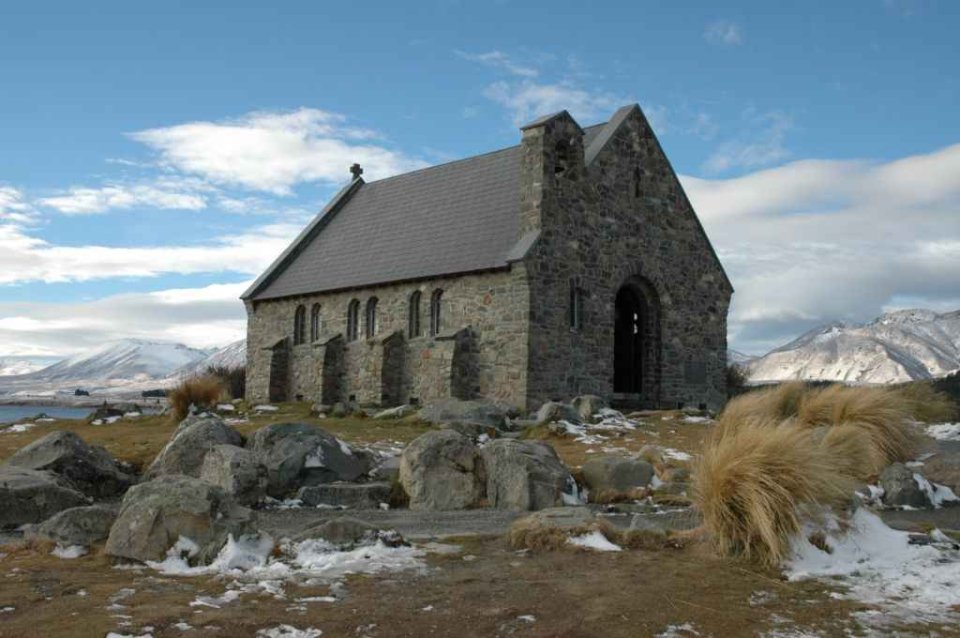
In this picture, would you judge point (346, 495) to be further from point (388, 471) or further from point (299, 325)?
point (299, 325)

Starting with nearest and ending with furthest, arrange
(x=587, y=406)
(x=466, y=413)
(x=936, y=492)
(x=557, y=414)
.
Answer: (x=936, y=492), (x=557, y=414), (x=466, y=413), (x=587, y=406)

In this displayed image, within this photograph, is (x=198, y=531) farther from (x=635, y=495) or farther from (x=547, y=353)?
(x=547, y=353)

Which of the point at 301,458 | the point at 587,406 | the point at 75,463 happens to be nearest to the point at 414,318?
the point at 587,406

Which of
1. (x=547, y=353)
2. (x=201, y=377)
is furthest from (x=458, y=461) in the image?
(x=201, y=377)

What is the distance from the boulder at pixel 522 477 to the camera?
13016 mm

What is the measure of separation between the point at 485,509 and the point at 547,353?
13.9m

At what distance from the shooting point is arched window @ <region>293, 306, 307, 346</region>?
Result: 3656cm

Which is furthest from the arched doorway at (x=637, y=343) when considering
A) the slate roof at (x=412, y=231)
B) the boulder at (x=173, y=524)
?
the boulder at (x=173, y=524)

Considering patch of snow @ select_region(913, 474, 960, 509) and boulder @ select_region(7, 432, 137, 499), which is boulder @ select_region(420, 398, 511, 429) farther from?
patch of snow @ select_region(913, 474, 960, 509)

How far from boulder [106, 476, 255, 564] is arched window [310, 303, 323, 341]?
26.4 m

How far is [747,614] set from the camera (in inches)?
286

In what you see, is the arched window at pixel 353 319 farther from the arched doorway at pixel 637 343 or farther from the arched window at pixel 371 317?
the arched doorway at pixel 637 343

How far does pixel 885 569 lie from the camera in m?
8.88

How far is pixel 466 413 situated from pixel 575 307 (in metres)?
6.75
